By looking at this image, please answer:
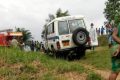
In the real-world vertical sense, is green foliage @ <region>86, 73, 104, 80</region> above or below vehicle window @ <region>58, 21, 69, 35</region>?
below

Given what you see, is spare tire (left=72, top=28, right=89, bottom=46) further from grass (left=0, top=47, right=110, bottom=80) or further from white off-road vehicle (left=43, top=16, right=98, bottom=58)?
grass (left=0, top=47, right=110, bottom=80)

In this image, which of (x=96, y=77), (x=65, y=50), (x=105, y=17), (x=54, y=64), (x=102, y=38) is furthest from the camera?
(x=105, y=17)

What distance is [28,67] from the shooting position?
10750 millimetres

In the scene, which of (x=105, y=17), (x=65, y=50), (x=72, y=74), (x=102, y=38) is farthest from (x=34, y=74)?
(x=105, y=17)

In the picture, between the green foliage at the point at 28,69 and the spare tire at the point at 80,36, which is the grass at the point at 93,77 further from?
the spare tire at the point at 80,36

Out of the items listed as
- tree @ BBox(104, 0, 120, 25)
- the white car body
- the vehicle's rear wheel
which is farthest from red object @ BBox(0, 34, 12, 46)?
tree @ BBox(104, 0, 120, 25)

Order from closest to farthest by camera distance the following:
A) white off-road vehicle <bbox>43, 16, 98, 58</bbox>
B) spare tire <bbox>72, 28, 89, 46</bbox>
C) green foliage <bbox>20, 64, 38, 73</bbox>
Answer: green foliage <bbox>20, 64, 38, 73</bbox>, spare tire <bbox>72, 28, 89, 46</bbox>, white off-road vehicle <bbox>43, 16, 98, 58</bbox>

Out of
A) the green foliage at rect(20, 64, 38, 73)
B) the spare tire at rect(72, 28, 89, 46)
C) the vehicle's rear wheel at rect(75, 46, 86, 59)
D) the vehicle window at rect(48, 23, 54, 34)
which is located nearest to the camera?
the green foliage at rect(20, 64, 38, 73)

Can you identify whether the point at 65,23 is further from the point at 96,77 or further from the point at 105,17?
the point at 105,17

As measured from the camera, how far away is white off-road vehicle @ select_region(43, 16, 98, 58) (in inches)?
744

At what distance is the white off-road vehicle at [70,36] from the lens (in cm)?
1889

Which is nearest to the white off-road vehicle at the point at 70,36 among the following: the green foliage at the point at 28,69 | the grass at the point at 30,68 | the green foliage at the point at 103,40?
the grass at the point at 30,68

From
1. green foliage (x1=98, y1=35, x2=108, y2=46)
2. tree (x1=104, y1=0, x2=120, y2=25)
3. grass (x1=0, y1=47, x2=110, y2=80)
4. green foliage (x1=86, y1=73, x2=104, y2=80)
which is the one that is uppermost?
tree (x1=104, y1=0, x2=120, y2=25)

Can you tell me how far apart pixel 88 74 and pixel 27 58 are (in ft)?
6.72
